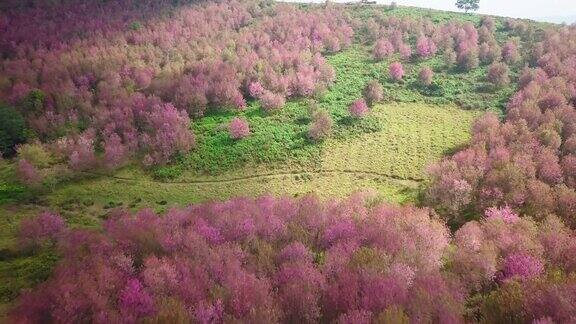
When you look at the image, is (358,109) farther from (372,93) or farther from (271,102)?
(271,102)

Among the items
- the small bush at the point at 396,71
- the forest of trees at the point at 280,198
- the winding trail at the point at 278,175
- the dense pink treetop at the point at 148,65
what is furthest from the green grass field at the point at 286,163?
the small bush at the point at 396,71

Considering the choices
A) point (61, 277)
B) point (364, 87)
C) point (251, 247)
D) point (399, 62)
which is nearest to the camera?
point (61, 277)

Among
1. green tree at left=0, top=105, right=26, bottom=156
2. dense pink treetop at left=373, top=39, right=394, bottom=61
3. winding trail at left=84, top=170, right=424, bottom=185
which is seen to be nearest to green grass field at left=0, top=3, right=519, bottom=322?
winding trail at left=84, top=170, right=424, bottom=185

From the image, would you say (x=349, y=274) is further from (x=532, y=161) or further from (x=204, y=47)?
(x=204, y=47)

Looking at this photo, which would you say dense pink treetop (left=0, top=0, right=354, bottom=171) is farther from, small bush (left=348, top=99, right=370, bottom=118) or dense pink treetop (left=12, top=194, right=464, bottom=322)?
dense pink treetop (left=12, top=194, right=464, bottom=322)

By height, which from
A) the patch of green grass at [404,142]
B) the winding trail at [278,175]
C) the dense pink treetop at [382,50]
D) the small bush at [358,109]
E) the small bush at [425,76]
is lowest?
the winding trail at [278,175]

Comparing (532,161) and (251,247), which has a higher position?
(532,161)

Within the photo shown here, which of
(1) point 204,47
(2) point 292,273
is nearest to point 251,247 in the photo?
(2) point 292,273

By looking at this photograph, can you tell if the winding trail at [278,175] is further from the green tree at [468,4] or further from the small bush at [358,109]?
the green tree at [468,4]
